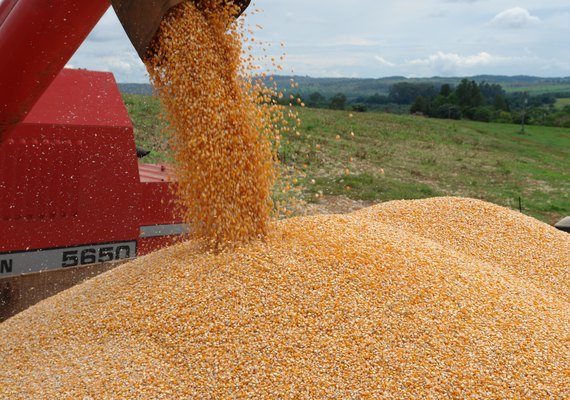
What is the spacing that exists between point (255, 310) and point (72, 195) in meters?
1.66

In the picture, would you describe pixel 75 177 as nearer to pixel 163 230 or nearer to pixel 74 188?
pixel 74 188

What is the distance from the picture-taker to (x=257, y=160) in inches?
149

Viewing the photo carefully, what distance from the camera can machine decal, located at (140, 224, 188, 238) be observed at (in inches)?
175

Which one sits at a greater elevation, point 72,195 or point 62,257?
point 72,195

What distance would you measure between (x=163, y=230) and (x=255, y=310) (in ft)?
5.15

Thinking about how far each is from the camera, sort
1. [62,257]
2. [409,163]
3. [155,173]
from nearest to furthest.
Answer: [62,257], [155,173], [409,163]

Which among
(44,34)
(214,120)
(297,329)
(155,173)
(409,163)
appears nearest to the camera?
(44,34)

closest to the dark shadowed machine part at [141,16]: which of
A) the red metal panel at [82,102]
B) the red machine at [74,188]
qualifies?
the red machine at [74,188]

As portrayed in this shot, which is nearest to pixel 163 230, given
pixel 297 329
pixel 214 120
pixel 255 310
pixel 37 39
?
pixel 214 120

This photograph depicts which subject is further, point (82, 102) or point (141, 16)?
point (82, 102)

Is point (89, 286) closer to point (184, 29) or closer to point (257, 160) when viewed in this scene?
point (257, 160)

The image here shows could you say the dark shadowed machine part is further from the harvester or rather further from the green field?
the green field

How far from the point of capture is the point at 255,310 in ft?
10.5

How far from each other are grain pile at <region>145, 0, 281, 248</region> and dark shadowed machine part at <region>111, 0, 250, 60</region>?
0.15 meters
